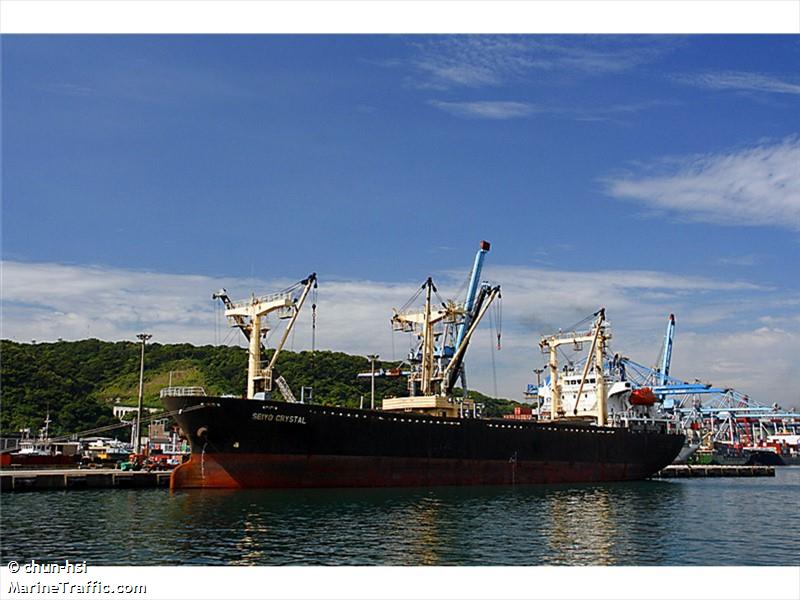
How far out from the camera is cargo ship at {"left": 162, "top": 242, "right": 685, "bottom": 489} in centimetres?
3644

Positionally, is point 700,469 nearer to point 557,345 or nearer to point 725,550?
point 557,345

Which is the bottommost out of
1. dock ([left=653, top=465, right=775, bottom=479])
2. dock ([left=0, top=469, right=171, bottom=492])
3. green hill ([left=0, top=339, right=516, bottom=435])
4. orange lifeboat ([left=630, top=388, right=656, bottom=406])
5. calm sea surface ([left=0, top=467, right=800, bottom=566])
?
dock ([left=653, top=465, right=775, bottom=479])

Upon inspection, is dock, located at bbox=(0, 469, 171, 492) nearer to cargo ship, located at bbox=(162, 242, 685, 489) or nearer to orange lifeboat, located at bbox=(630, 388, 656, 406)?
cargo ship, located at bbox=(162, 242, 685, 489)

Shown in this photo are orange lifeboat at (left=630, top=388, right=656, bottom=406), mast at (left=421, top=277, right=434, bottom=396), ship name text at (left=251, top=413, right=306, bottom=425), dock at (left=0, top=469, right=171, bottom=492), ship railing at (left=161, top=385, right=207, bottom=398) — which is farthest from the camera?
orange lifeboat at (left=630, top=388, right=656, bottom=406)

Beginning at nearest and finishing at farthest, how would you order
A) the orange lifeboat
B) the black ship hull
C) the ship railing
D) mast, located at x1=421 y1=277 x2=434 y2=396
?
the black ship hull → the ship railing → mast, located at x1=421 y1=277 x2=434 y2=396 → the orange lifeboat

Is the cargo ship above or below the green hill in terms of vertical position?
below

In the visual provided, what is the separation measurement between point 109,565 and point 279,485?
61.4ft

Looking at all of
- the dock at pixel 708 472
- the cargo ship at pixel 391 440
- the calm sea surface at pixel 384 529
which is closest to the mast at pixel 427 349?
the cargo ship at pixel 391 440

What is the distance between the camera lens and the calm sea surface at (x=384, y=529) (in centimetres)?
2084

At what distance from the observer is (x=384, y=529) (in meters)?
25.5

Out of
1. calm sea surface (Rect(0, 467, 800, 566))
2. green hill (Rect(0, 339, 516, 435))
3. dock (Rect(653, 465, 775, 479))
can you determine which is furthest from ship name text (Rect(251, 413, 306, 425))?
green hill (Rect(0, 339, 516, 435))

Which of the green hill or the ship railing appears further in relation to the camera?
the green hill

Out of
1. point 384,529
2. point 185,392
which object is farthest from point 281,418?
point 384,529

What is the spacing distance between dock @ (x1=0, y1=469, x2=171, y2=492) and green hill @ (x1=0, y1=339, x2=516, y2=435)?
153 feet
